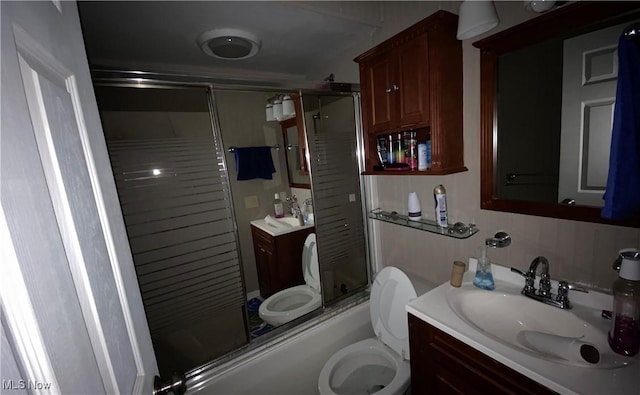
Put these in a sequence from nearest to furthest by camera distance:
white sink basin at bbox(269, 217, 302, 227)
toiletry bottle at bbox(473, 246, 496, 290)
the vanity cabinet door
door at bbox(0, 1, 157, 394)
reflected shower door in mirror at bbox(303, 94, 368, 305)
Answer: door at bbox(0, 1, 157, 394) < toiletry bottle at bbox(473, 246, 496, 290) < reflected shower door in mirror at bbox(303, 94, 368, 305) < the vanity cabinet door < white sink basin at bbox(269, 217, 302, 227)

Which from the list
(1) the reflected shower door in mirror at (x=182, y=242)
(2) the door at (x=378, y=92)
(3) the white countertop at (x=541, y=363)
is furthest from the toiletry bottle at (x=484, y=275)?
(1) the reflected shower door in mirror at (x=182, y=242)

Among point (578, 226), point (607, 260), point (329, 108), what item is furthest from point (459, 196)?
point (329, 108)

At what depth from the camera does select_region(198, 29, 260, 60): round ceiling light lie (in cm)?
159

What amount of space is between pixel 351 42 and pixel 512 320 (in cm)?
195

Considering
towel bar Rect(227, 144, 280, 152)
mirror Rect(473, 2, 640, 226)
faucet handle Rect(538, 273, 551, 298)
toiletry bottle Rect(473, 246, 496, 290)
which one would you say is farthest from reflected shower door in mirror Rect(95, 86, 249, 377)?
faucet handle Rect(538, 273, 551, 298)

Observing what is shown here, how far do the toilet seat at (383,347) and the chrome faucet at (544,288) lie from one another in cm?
53

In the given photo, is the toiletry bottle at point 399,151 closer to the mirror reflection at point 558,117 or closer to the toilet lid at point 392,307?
the mirror reflection at point 558,117

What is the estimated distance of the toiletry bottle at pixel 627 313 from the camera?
2.61 ft

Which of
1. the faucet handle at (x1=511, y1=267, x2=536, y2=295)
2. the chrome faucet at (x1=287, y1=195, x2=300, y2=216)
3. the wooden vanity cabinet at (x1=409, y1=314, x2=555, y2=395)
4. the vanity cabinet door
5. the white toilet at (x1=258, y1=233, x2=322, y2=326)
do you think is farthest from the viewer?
the chrome faucet at (x1=287, y1=195, x2=300, y2=216)

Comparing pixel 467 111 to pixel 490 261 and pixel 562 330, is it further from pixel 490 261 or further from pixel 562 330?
pixel 562 330

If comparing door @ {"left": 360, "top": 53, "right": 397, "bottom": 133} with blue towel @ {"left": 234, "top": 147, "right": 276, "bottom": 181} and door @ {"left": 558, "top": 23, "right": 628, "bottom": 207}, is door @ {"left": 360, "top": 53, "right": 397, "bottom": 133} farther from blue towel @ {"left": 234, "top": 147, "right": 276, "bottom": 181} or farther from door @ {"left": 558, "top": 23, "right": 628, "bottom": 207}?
blue towel @ {"left": 234, "top": 147, "right": 276, "bottom": 181}

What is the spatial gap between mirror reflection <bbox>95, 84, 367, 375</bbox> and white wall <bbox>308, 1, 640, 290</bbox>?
0.43m

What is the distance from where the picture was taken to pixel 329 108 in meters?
2.17

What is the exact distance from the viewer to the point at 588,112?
0.96 m
